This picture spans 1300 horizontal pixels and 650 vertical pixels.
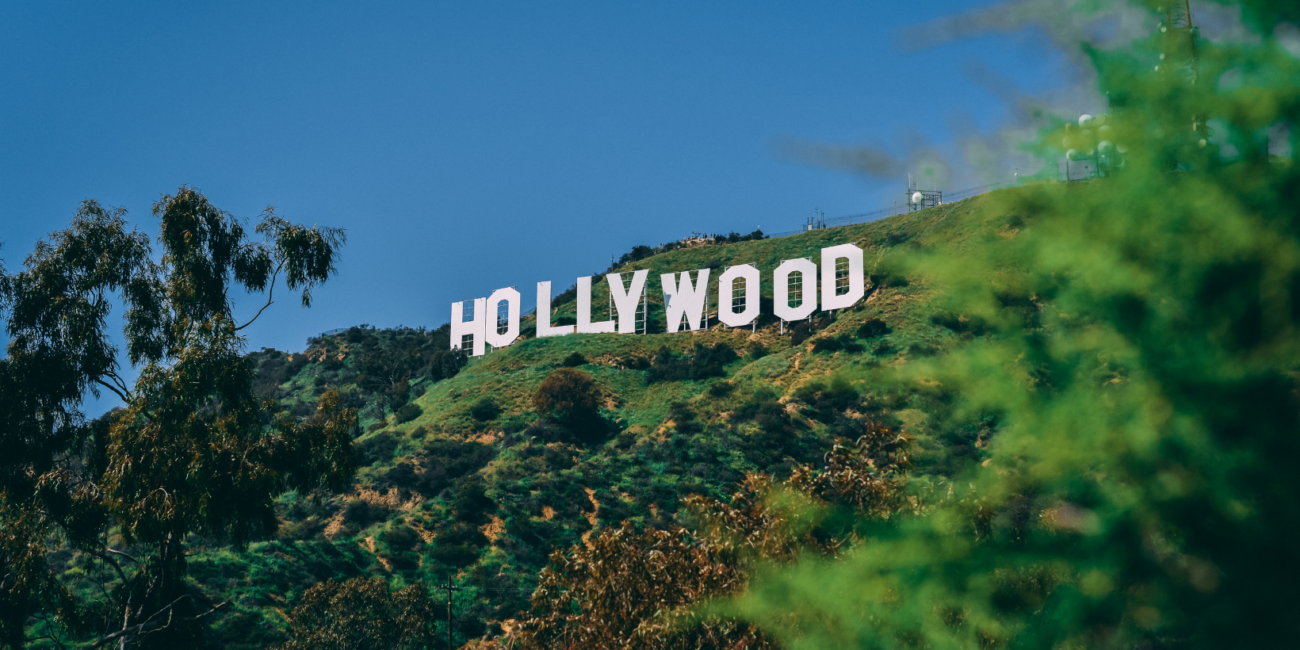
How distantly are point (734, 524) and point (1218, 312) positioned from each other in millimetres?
14751

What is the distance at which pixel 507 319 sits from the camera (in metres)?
65.9

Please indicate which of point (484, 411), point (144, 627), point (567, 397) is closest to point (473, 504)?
point (567, 397)

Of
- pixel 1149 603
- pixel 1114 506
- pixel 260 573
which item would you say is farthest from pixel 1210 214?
pixel 260 573

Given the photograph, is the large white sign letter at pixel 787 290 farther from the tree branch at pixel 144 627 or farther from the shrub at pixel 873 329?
the tree branch at pixel 144 627

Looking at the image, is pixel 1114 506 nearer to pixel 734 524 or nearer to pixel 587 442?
pixel 734 524

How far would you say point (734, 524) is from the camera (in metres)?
16.3

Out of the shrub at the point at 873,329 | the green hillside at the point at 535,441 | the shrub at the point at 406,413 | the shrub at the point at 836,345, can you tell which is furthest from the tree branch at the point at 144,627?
the shrub at the point at 873,329

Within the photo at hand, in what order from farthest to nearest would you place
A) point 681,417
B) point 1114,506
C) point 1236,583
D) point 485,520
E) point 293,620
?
point 681,417 → point 485,520 → point 293,620 → point 1114,506 → point 1236,583

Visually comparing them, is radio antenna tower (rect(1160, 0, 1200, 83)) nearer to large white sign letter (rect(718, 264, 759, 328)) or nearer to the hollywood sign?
the hollywood sign

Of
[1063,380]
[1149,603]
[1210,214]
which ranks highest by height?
[1210,214]

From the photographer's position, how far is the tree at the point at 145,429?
56.2 ft

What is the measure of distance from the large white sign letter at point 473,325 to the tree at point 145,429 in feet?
151

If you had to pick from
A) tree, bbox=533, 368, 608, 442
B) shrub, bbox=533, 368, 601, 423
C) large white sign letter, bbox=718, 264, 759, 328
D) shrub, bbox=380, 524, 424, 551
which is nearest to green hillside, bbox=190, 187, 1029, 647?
shrub, bbox=380, 524, 424, 551

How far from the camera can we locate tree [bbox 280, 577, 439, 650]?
28.4 metres
